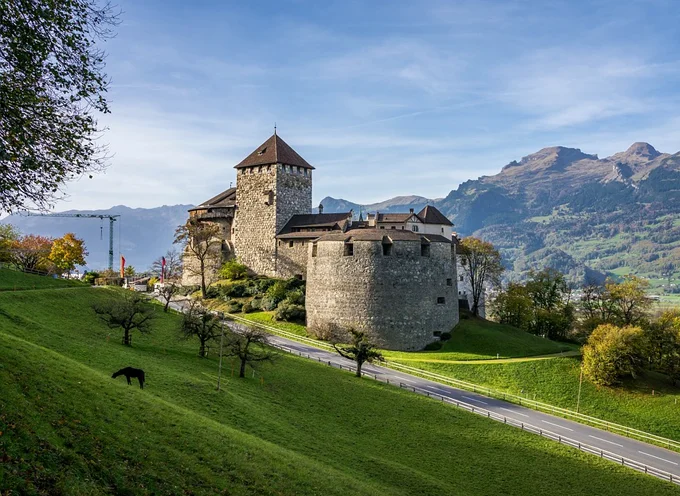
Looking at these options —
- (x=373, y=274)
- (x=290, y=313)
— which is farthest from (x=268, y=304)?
(x=373, y=274)

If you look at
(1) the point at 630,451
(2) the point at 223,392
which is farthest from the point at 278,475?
(1) the point at 630,451

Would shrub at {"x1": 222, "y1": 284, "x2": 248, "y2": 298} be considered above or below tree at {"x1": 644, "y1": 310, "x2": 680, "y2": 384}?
above

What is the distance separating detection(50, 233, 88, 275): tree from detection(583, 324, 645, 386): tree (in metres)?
65.6

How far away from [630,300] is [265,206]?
1849 inches

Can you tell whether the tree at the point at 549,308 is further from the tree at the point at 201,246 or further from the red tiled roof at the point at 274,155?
the tree at the point at 201,246

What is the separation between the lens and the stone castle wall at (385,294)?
57.3 m

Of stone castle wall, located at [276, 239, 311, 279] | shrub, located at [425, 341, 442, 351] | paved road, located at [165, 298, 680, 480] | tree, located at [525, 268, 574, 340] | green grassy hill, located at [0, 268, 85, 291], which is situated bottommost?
paved road, located at [165, 298, 680, 480]

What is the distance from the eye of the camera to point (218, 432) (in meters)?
20.4

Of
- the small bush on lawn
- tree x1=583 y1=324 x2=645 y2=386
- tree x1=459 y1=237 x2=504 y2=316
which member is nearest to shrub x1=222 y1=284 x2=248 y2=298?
the small bush on lawn

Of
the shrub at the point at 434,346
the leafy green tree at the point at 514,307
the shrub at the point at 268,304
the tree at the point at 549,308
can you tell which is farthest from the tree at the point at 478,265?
the shrub at the point at 268,304

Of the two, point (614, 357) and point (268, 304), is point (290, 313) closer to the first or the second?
point (268, 304)

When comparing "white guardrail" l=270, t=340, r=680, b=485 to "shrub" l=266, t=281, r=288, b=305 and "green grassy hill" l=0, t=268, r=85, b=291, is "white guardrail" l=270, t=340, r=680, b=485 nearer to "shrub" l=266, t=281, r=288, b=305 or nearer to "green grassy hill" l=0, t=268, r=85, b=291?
"shrub" l=266, t=281, r=288, b=305

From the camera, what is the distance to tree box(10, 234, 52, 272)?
66.4m

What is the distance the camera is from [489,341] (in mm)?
58688
